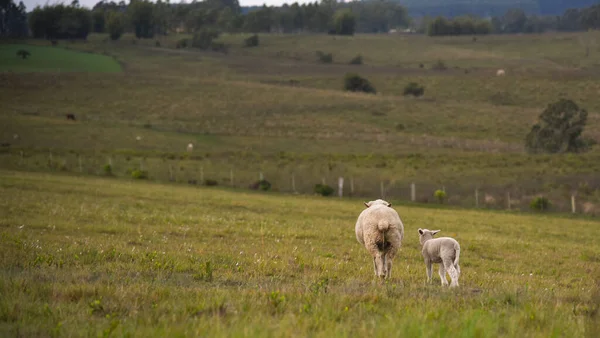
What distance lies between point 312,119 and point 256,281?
89214 millimetres

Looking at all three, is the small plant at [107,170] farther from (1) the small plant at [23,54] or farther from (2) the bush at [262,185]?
(1) the small plant at [23,54]

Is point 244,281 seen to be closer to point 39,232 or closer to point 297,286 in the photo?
point 297,286

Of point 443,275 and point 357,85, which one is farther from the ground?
point 357,85

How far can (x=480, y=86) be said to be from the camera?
134750mm

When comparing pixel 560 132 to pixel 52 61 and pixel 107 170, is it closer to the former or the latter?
pixel 107 170

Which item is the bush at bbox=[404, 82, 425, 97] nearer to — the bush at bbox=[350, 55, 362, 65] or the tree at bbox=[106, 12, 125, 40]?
the bush at bbox=[350, 55, 362, 65]

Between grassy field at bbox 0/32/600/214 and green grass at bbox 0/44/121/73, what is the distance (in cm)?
591

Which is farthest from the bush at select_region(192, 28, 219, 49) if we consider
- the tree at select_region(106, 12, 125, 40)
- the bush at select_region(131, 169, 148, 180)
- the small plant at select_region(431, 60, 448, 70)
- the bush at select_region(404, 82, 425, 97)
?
the bush at select_region(131, 169, 148, 180)

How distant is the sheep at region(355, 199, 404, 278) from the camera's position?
14031 mm

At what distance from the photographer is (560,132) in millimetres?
81188

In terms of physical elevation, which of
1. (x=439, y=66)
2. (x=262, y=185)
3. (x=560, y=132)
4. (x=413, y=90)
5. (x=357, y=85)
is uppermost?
(x=439, y=66)

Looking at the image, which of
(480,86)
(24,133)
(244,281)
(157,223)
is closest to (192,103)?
(24,133)

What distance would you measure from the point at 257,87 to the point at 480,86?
4292 cm

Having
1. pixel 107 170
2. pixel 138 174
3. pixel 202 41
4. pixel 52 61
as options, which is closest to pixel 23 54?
pixel 52 61
